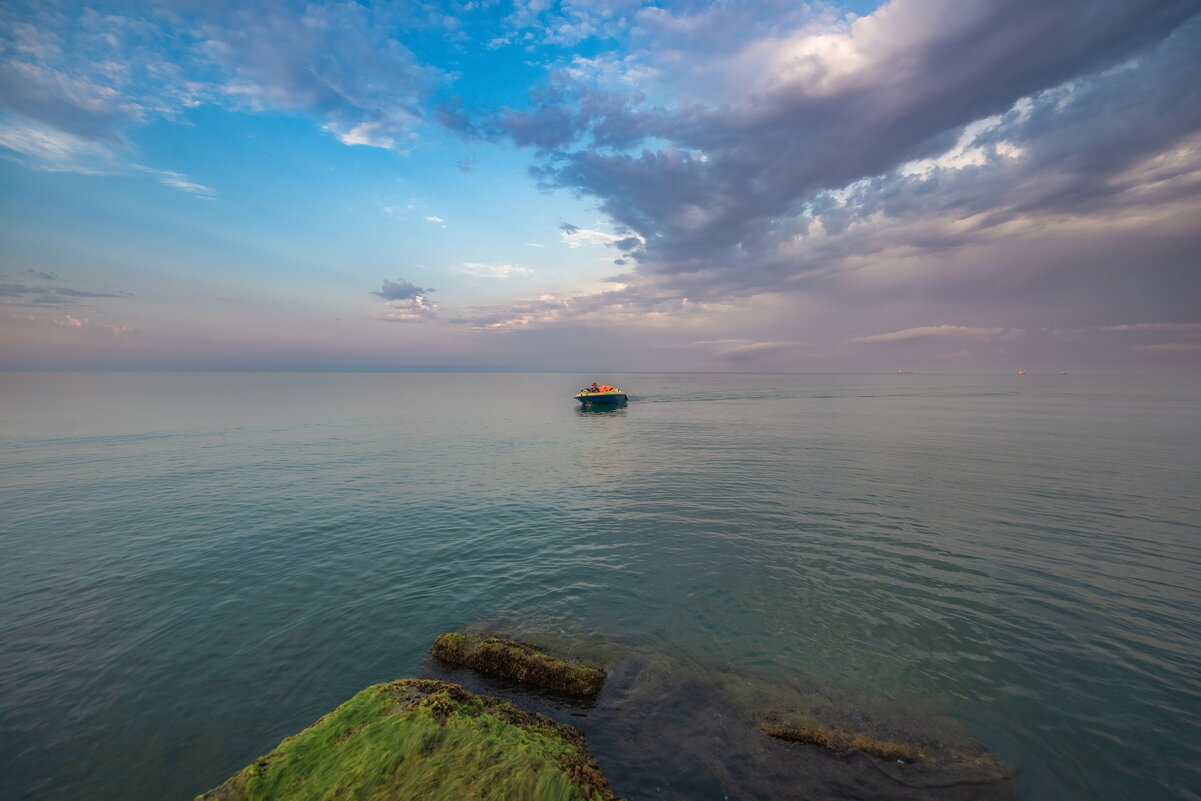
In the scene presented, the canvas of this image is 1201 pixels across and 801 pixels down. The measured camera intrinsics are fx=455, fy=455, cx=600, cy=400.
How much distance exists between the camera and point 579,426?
65.7 meters

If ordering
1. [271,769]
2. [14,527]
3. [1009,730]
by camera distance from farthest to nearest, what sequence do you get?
[14,527] → [1009,730] → [271,769]

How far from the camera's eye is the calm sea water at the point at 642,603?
28.4ft

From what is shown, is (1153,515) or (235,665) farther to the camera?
(1153,515)

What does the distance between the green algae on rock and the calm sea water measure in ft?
5.33

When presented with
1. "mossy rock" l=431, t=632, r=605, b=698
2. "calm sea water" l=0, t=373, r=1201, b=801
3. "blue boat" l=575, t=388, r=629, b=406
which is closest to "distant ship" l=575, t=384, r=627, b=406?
"blue boat" l=575, t=388, r=629, b=406

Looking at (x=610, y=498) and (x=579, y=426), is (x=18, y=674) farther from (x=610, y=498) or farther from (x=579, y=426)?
(x=579, y=426)

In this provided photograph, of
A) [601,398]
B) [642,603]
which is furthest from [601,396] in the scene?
[642,603]

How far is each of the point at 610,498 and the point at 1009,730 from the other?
19438mm

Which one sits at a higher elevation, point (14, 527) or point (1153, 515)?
point (1153, 515)

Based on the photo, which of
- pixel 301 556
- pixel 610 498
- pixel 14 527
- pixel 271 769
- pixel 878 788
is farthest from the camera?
pixel 610 498

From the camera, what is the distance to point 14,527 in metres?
21.3

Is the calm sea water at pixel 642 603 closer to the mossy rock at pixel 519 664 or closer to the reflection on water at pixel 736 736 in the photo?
the reflection on water at pixel 736 736

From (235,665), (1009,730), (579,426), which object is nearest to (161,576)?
(235,665)

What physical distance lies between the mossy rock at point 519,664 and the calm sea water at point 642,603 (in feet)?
2.57
